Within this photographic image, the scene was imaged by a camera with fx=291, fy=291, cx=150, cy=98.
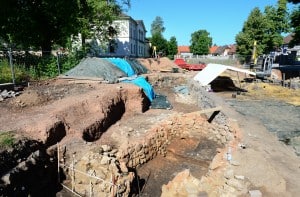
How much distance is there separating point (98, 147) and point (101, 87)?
5748 millimetres

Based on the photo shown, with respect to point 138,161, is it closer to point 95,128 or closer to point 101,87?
point 95,128

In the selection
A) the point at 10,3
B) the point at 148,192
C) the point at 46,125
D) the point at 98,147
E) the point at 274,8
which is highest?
the point at 274,8

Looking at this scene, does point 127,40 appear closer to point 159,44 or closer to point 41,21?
point 159,44

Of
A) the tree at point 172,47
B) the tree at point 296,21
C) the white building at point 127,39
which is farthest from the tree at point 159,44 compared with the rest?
the tree at point 296,21

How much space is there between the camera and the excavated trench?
6.89 m

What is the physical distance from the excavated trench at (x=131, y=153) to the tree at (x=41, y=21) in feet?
27.6

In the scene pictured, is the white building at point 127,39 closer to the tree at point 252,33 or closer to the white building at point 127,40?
the white building at point 127,40

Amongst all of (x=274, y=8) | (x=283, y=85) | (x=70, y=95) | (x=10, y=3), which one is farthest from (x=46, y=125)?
(x=274, y=8)

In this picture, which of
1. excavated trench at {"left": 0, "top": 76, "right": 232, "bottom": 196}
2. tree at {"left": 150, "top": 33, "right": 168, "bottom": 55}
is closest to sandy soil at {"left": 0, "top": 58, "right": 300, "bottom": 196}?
excavated trench at {"left": 0, "top": 76, "right": 232, "bottom": 196}

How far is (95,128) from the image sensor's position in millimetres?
10242

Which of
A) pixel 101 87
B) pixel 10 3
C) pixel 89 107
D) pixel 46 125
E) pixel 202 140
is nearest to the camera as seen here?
pixel 46 125

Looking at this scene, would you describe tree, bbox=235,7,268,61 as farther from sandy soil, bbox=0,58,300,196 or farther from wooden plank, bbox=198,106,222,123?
wooden plank, bbox=198,106,222,123

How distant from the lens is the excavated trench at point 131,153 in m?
6.89

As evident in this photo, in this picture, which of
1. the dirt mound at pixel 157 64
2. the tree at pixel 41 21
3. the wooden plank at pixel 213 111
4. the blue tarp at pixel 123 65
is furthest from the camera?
the dirt mound at pixel 157 64
